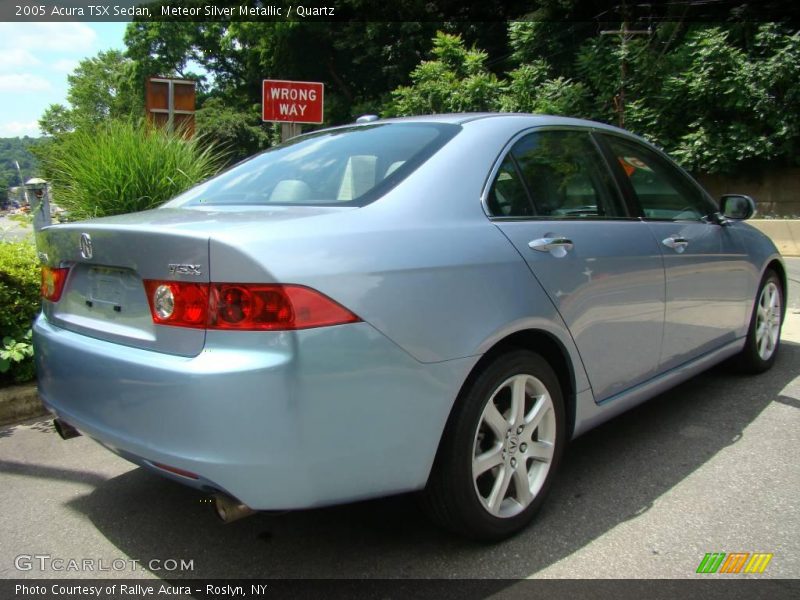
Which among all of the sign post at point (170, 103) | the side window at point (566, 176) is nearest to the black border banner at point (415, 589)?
the side window at point (566, 176)

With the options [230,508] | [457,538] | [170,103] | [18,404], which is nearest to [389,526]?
[457,538]

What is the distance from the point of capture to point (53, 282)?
255 cm

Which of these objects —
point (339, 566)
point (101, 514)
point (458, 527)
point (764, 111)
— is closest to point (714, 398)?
point (458, 527)

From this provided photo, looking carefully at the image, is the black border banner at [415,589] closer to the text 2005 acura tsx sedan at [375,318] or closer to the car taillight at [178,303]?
the text 2005 acura tsx sedan at [375,318]

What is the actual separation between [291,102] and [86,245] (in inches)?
208

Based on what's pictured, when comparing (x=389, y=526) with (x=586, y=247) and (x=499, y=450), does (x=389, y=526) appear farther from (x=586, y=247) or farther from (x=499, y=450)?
(x=586, y=247)

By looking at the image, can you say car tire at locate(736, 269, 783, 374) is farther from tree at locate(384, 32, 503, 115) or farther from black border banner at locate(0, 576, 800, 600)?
tree at locate(384, 32, 503, 115)

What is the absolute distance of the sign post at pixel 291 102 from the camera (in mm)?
7105

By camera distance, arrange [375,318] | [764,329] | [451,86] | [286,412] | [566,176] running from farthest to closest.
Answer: [451,86], [764,329], [566,176], [375,318], [286,412]

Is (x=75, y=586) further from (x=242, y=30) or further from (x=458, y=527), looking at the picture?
(x=242, y=30)

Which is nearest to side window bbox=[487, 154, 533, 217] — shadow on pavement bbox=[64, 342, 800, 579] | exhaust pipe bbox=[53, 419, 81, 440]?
shadow on pavement bbox=[64, 342, 800, 579]

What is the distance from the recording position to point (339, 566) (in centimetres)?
A: 233

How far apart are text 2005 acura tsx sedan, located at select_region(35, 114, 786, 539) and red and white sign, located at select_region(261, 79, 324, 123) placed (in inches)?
163

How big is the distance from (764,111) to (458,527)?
17506 millimetres
